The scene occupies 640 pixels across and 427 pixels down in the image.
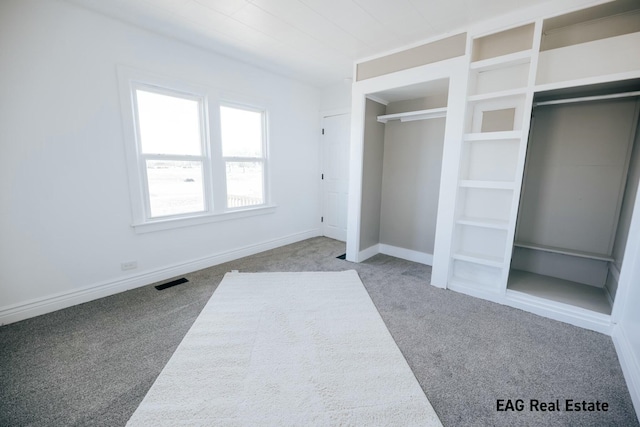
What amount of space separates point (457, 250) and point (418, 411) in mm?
1946

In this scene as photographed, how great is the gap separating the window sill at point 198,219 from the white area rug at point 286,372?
3.94 feet

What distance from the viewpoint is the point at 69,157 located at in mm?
2389

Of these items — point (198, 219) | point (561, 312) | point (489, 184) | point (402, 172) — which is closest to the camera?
point (561, 312)

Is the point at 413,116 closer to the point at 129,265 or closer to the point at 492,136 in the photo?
the point at 492,136

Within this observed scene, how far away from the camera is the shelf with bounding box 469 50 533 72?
Answer: 2.29 m

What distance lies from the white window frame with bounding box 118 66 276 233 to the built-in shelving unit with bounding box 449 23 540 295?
276 centimetres

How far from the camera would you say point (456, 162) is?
8.94 feet

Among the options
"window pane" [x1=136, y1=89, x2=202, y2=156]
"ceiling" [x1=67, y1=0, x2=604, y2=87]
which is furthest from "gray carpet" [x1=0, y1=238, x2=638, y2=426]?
"ceiling" [x1=67, y1=0, x2=604, y2=87]

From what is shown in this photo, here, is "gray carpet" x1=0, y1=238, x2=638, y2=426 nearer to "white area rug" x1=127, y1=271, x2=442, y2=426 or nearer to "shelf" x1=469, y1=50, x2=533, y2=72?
"white area rug" x1=127, y1=271, x2=442, y2=426

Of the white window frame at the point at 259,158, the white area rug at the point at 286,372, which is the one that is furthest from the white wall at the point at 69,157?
the white area rug at the point at 286,372

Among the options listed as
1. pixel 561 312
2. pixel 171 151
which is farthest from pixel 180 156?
pixel 561 312

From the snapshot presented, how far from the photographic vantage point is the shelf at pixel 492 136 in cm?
238

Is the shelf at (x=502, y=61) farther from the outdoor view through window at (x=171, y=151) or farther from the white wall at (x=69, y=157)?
the outdoor view through window at (x=171, y=151)

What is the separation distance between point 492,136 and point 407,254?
6.51ft
